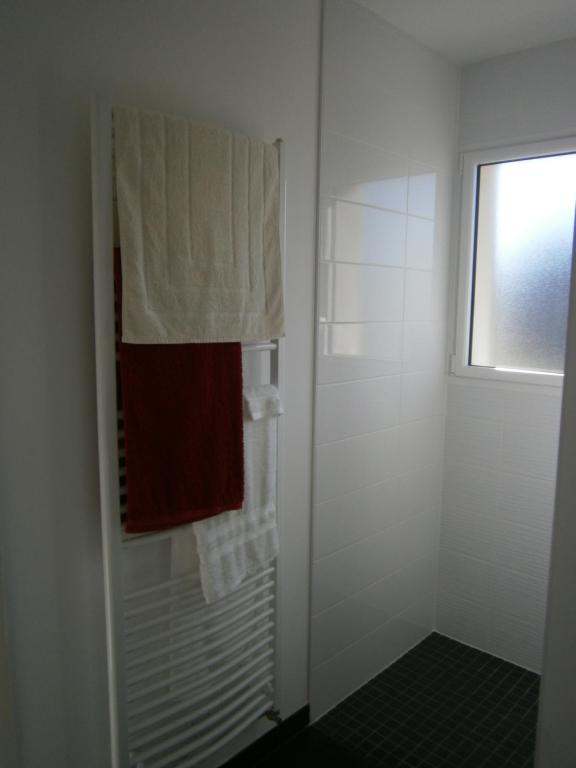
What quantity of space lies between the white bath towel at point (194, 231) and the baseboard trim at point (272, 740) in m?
1.35

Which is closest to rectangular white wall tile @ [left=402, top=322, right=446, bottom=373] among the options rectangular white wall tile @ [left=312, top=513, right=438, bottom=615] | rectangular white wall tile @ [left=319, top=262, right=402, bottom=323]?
rectangular white wall tile @ [left=319, top=262, right=402, bottom=323]

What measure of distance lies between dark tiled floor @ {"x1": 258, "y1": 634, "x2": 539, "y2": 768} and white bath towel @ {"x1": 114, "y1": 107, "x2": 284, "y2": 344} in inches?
58.8

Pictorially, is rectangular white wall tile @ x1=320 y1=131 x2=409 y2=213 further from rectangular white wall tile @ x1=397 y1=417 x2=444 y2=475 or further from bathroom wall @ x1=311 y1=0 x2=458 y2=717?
rectangular white wall tile @ x1=397 y1=417 x2=444 y2=475

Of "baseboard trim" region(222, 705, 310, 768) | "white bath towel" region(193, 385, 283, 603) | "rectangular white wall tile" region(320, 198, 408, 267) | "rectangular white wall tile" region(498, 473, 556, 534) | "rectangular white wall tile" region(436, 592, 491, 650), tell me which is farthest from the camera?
"rectangular white wall tile" region(436, 592, 491, 650)

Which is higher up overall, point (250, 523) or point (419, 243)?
point (419, 243)

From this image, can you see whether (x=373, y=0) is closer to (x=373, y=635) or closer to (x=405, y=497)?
(x=405, y=497)

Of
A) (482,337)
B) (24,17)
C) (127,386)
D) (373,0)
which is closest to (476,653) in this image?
(482,337)

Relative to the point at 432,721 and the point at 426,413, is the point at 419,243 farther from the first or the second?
the point at 432,721

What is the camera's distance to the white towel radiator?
4.49 feet

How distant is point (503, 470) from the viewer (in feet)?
8.52

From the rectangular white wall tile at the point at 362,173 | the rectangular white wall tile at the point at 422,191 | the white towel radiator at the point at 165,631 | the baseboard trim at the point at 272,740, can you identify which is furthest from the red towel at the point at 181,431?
the rectangular white wall tile at the point at 422,191

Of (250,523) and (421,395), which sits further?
(421,395)

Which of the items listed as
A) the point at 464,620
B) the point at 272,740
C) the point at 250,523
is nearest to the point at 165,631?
the point at 250,523

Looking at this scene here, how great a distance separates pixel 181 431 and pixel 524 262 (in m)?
1.72
